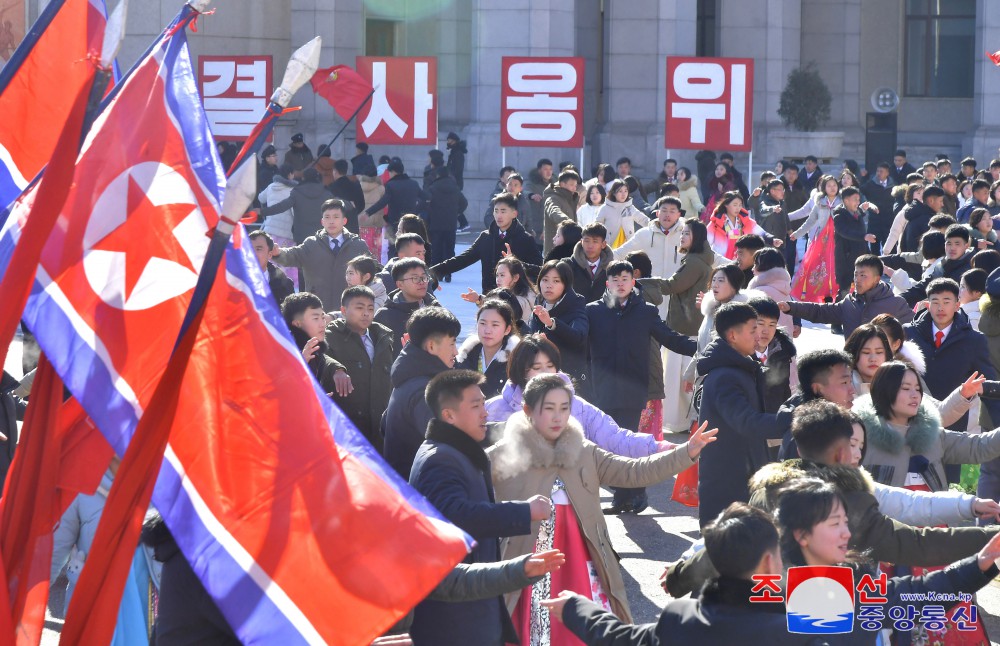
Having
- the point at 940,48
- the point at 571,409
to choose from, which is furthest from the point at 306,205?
the point at 940,48

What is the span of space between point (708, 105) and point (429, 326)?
10180 millimetres

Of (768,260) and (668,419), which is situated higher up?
(768,260)

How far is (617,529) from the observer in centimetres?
934

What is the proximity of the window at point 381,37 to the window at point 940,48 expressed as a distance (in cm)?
1094

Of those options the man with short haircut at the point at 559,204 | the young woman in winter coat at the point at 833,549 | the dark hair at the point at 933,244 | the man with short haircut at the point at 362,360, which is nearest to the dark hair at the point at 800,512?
the young woman in winter coat at the point at 833,549

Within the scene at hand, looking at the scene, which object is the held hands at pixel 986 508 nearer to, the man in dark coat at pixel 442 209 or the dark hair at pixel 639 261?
the dark hair at pixel 639 261

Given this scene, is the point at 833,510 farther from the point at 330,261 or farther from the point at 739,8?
the point at 739,8

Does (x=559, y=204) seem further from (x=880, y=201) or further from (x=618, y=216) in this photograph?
(x=880, y=201)

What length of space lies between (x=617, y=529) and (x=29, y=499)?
5279 millimetres

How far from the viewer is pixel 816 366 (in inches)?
263

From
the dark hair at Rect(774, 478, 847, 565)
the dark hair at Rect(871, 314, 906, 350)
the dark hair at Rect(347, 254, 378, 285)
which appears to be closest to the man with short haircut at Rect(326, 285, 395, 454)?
the dark hair at Rect(347, 254, 378, 285)

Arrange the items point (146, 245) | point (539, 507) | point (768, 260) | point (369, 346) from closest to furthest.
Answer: point (146, 245) < point (539, 507) < point (369, 346) < point (768, 260)

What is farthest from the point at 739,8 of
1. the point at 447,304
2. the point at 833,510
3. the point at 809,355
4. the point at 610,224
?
the point at 833,510

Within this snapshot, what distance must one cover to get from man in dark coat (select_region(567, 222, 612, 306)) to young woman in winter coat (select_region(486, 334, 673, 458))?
4.04 metres
